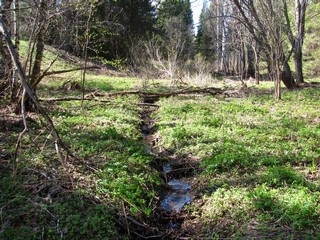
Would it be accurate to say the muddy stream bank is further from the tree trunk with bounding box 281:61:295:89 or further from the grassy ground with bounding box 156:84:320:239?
the tree trunk with bounding box 281:61:295:89

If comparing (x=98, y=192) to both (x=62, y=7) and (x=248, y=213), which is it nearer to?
(x=248, y=213)

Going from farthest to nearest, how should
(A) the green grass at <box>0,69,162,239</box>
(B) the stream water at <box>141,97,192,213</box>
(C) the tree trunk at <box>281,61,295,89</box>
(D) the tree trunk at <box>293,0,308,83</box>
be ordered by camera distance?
1. (D) the tree trunk at <box>293,0,308,83</box>
2. (C) the tree trunk at <box>281,61,295,89</box>
3. (B) the stream water at <box>141,97,192,213</box>
4. (A) the green grass at <box>0,69,162,239</box>

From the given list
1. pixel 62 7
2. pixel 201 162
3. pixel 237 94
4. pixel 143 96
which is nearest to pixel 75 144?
pixel 201 162

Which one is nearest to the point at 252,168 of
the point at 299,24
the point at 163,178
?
the point at 163,178

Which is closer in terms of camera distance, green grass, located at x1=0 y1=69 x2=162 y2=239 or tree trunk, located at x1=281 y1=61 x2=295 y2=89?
green grass, located at x1=0 y1=69 x2=162 y2=239

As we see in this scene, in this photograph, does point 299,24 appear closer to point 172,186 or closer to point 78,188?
point 172,186

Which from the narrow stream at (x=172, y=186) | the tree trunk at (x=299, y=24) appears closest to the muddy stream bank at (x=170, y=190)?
the narrow stream at (x=172, y=186)

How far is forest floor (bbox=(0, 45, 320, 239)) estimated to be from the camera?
4.01m

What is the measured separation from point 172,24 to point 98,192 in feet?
110

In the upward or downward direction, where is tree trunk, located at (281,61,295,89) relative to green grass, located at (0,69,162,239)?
upward

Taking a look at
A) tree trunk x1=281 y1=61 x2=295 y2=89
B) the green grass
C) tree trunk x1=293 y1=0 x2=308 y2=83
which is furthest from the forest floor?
tree trunk x1=293 y1=0 x2=308 y2=83

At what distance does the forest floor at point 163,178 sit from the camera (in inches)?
158

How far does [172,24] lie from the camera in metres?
35.9

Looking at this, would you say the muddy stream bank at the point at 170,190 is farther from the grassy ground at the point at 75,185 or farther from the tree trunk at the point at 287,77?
the tree trunk at the point at 287,77
